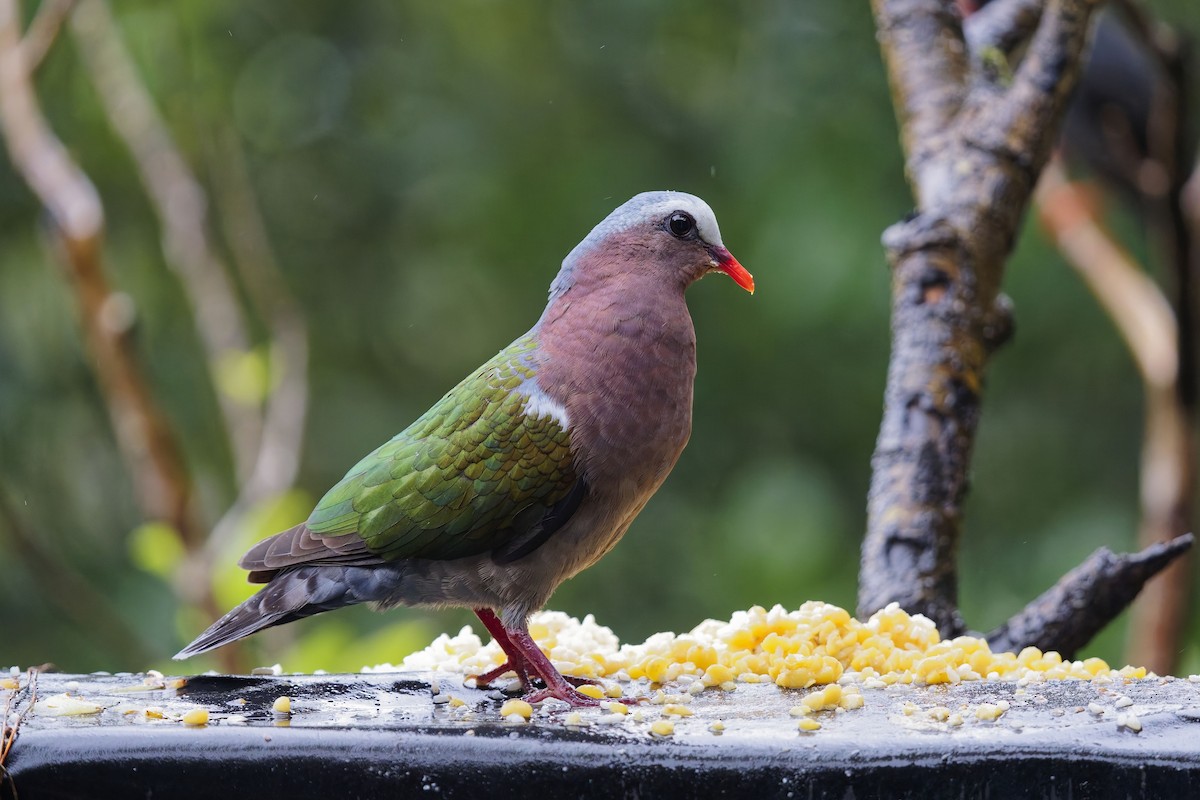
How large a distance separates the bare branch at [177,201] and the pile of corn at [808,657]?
2.57m

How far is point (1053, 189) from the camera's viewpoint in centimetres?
551

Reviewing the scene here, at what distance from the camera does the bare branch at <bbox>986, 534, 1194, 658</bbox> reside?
310 cm

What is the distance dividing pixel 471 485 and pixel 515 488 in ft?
0.28

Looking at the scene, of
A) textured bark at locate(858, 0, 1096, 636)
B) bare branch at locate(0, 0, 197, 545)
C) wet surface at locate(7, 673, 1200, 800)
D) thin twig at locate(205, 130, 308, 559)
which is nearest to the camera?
wet surface at locate(7, 673, 1200, 800)

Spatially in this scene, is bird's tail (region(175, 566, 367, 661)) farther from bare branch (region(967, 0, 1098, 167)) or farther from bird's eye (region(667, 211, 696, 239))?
bare branch (region(967, 0, 1098, 167))

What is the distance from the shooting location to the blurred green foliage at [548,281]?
712 centimetres

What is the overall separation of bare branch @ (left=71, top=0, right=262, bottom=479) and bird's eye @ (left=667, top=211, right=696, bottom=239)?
8.85ft

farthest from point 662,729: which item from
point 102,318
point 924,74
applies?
point 102,318

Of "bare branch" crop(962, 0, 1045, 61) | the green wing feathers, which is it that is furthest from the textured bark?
the green wing feathers

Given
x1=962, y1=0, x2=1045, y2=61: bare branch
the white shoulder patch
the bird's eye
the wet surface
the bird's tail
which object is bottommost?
the wet surface

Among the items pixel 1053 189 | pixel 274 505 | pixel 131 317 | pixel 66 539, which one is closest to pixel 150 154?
pixel 131 317

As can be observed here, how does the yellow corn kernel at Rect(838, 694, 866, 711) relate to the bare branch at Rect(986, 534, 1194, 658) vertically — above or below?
below

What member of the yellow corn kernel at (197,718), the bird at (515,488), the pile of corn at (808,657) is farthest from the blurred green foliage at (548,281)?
the yellow corn kernel at (197,718)

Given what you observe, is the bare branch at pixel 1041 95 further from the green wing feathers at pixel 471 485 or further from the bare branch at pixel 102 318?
the bare branch at pixel 102 318
